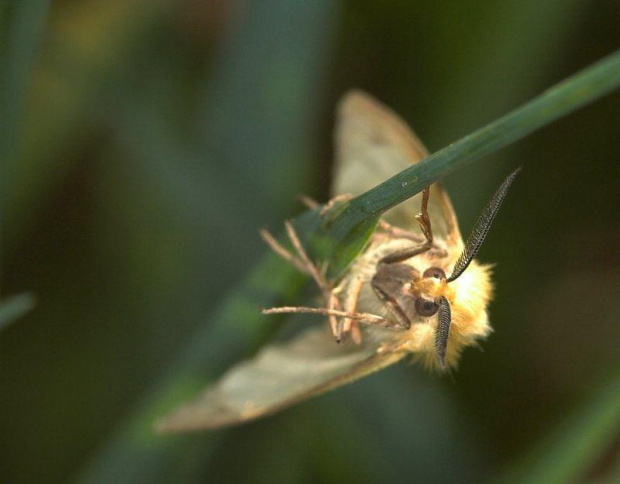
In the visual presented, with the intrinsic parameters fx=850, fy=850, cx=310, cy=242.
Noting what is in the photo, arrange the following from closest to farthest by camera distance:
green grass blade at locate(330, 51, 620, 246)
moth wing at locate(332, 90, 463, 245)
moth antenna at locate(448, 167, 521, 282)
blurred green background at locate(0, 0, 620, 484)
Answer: green grass blade at locate(330, 51, 620, 246) < moth antenna at locate(448, 167, 521, 282) < moth wing at locate(332, 90, 463, 245) < blurred green background at locate(0, 0, 620, 484)

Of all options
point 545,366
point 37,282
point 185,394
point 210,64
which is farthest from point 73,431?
point 545,366

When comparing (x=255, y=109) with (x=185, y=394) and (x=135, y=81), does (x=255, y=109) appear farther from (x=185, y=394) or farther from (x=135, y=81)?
(x=185, y=394)

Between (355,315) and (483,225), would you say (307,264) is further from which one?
(483,225)

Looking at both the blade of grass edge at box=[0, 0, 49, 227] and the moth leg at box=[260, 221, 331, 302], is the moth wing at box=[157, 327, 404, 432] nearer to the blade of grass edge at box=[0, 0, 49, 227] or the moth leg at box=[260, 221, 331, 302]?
the moth leg at box=[260, 221, 331, 302]

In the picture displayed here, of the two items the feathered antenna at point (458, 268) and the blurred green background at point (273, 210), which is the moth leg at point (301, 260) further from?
the blurred green background at point (273, 210)

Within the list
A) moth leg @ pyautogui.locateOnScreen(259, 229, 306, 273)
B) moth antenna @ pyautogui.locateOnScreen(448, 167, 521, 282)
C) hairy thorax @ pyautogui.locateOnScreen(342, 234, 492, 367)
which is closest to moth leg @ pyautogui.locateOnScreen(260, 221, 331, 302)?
moth leg @ pyautogui.locateOnScreen(259, 229, 306, 273)

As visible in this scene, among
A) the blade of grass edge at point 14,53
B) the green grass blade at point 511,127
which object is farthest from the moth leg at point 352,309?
the blade of grass edge at point 14,53
